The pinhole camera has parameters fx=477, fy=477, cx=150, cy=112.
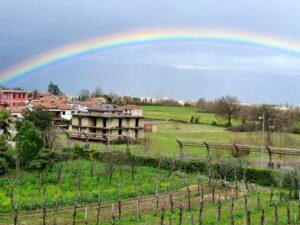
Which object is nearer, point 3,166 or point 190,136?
point 3,166

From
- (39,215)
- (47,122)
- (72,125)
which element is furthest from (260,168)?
(72,125)

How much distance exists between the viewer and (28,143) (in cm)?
3638

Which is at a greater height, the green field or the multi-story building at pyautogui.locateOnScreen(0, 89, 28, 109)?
the multi-story building at pyautogui.locateOnScreen(0, 89, 28, 109)

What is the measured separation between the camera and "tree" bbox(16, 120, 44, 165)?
36.6 m

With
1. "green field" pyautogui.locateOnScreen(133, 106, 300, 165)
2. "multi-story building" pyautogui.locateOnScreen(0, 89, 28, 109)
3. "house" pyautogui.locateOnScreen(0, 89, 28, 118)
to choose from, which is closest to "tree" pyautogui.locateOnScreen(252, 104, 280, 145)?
"green field" pyautogui.locateOnScreen(133, 106, 300, 165)

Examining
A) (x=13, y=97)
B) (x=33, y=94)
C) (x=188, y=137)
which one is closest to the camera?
(x=188, y=137)

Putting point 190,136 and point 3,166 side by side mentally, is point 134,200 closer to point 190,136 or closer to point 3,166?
point 3,166

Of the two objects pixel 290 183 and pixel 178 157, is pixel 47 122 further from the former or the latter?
pixel 290 183

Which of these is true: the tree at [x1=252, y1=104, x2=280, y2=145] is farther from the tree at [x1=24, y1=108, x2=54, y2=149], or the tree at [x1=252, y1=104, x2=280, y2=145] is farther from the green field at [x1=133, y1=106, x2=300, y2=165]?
the tree at [x1=24, y1=108, x2=54, y2=149]

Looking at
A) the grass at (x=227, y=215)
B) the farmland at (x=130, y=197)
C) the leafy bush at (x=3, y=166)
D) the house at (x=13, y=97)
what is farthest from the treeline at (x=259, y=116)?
the house at (x=13, y=97)

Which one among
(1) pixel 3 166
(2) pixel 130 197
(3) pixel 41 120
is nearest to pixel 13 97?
(3) pixel 41 120

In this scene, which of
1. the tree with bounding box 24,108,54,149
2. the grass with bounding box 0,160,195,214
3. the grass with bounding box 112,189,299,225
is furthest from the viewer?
the tree with bounding box 24,108,54,149

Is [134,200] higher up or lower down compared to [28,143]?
lower down

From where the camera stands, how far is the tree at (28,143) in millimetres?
36562
